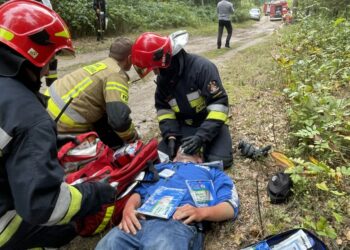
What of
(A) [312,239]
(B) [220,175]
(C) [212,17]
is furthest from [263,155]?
(C) [212,17]

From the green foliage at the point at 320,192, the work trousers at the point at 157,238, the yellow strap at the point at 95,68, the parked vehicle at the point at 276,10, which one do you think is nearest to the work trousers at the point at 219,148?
the green foliage at the point at 320,192

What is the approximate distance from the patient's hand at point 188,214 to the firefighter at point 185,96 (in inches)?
41.8

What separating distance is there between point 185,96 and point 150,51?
715mm

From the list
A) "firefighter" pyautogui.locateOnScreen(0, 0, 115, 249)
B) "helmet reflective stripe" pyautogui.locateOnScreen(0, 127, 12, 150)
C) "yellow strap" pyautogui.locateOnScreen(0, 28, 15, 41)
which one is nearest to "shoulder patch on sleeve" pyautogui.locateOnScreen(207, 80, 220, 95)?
"firefighter" pyautogui.locateOnScreen(0, 0, 115, 249)

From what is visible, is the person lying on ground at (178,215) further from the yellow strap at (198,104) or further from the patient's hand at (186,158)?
the yellow strap at (198,104)

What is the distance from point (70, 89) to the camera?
3555 millimetres

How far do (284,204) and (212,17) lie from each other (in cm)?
2368

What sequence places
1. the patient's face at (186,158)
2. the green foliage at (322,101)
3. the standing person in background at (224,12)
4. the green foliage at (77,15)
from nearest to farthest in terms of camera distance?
the green foliage at (322,101) → the patient's face at (186,158) → the standing person in background at (224,12) → the green foliage at (77,15)

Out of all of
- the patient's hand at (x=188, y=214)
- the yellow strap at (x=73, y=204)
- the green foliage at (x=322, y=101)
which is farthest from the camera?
the green foliage at (x=322, y=101)

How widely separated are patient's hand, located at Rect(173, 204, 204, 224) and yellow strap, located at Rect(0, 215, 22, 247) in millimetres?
1028

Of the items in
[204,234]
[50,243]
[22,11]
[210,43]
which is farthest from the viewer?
[210,43]

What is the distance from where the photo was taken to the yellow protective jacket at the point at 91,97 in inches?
138

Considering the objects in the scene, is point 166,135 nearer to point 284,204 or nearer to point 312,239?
point 284,204

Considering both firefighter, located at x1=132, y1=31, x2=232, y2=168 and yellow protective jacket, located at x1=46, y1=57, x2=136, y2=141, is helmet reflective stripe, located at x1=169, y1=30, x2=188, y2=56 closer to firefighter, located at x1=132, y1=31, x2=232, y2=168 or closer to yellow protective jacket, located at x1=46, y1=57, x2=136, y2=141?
firefighter, located at x1=132, y1=31, x2=232, y2=168
